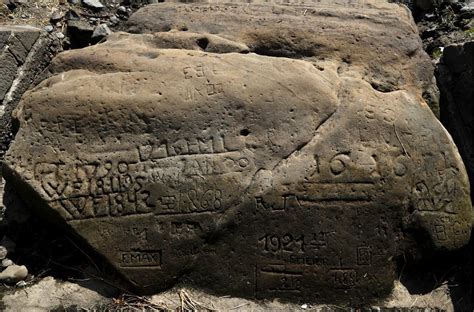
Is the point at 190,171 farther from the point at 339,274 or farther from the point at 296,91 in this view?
the point at 339,274

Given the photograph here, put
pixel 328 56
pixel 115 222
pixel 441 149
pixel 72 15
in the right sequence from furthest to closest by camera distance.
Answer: pixel 72 15, pixel 328 56, pixel 441 149, pixel 115 222

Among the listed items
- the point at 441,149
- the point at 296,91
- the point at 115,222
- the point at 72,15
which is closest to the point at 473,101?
the point at 441,149

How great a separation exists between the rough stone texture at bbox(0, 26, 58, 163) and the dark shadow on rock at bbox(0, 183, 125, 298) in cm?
53

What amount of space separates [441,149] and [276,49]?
1.07 meters

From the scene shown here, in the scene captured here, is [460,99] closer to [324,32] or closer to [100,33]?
[324,32]

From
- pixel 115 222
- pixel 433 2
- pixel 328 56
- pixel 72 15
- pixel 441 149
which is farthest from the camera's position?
pixel 433 2

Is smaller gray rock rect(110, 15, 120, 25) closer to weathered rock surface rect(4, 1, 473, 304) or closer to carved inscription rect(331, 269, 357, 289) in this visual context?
weathered rock surface rect(4, 1, 473, 304)

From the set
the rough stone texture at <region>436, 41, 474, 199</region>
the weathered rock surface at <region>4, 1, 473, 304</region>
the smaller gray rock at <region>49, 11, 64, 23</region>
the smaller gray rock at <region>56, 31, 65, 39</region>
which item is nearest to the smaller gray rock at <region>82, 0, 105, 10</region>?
the smaller gray rock at <region>49, 11, 64, 23</region>

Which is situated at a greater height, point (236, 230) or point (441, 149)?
point (441, 149)

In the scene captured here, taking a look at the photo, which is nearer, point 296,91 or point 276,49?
point 296,91

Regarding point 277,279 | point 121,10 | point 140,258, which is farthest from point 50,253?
point 121,10

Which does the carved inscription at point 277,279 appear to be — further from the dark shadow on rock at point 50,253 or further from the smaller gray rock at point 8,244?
the smaller gray rock at point 8,244

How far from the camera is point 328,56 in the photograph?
3.44 meters

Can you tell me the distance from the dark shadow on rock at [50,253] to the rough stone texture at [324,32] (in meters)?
1.25
